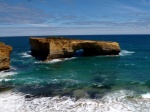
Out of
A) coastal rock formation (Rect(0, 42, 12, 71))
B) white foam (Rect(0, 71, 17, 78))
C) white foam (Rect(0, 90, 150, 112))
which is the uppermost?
coastal rock formation (Rect(0, 42, 12, 71))

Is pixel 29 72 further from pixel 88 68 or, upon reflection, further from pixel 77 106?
pixel 77 106

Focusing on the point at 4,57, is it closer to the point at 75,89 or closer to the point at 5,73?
the point at 5,73

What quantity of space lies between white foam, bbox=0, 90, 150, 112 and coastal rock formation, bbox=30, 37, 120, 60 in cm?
2493

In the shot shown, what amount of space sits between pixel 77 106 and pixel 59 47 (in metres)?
28.5

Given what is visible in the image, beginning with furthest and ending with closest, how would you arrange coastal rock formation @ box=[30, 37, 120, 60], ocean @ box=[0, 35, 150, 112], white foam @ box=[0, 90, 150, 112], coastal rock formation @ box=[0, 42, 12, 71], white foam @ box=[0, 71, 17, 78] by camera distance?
coastal rock formation @ box=[30, 37, 120, 60]
coastal rock formation @ box=[0, 42, 12, 71]
white foam @ box=[0, 71, 17, 78]
ocean @ box=[0, 35, 150, 112]
white foam @ box=[0, 90, 150, 112]

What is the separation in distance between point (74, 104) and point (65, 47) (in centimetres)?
2829

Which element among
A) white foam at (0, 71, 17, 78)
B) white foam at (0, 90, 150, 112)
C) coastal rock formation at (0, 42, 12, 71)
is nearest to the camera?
white foam at (0, 90, 150, 112)

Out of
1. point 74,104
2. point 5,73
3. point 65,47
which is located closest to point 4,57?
point 5,73

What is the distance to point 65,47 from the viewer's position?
5169 centimetres

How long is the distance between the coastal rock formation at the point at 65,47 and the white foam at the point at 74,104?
81.8ft

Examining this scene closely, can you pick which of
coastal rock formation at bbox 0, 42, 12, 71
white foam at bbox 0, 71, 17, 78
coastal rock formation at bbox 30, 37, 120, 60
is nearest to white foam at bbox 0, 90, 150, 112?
white foam at bbox 0, 71, 17, 78

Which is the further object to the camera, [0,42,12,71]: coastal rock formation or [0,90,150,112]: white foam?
[0,42,12,71]: coastal rock formation

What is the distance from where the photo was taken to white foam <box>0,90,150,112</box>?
23078mm

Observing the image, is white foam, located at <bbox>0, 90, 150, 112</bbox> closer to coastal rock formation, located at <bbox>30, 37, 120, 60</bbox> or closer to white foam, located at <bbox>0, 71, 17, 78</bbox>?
white foam, located at <bbox>0, 71, 17, 78</bbox>
